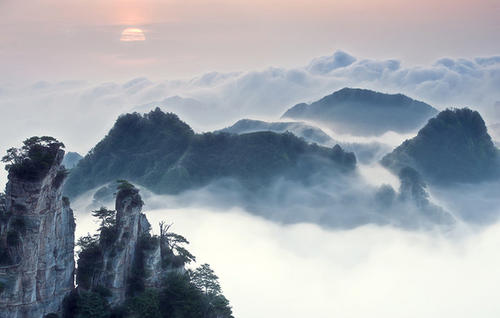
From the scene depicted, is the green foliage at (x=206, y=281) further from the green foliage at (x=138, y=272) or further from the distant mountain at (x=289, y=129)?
the distant mountain at (x=289, y=129)

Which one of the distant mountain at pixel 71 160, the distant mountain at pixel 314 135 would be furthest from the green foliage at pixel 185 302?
the distant mountain at pixel 314 135

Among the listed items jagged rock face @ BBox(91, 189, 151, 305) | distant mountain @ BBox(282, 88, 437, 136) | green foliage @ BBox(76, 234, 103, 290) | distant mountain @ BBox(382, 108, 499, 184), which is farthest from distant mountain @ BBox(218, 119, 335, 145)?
green foliage @ BBox(76, 234, 103, 290)

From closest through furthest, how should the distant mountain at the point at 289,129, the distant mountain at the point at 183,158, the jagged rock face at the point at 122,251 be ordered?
the jagged rock face at the point at 122,251 → the distant mountain at the point at 183,158 → the distant mountain at the point at 289,129

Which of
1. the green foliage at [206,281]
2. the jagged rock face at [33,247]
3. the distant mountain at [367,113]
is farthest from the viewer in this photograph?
the distant mountain at [367,113]

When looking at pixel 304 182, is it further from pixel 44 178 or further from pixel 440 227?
pixel 44 178

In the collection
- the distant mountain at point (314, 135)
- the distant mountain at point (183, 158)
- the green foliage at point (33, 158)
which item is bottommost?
the green foliage at point (33, 158)

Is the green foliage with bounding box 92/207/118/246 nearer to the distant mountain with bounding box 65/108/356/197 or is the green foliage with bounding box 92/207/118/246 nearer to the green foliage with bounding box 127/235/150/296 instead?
the green foliage with bounding box 127/235/150/296
